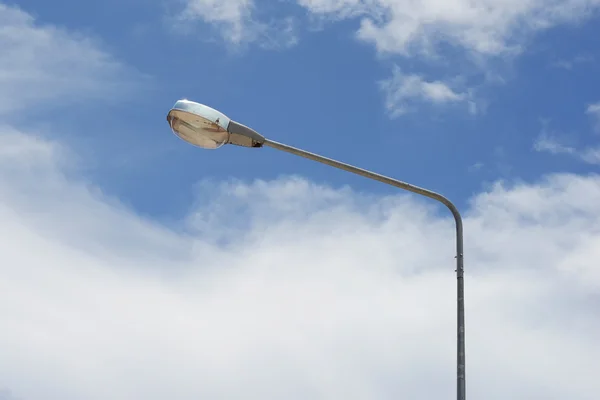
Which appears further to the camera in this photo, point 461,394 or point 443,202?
point 443,202

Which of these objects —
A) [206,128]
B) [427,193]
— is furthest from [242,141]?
[427,193]

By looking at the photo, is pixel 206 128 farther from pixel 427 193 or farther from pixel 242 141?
pixel 427 193

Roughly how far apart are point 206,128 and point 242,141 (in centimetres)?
55

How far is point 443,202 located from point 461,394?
273 centimetres

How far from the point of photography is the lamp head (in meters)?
15.2

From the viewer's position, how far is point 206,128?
50.3 feet

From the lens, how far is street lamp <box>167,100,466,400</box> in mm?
15143

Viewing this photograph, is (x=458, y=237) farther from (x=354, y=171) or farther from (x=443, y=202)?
(x=354, y=171)

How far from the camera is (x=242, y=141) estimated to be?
51.0 feet

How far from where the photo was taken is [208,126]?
15.3 metres

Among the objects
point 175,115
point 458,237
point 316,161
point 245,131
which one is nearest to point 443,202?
point 458,237

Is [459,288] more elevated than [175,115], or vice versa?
[175,115]

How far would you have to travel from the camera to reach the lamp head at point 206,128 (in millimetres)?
15211

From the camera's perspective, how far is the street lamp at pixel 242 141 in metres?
15.1
